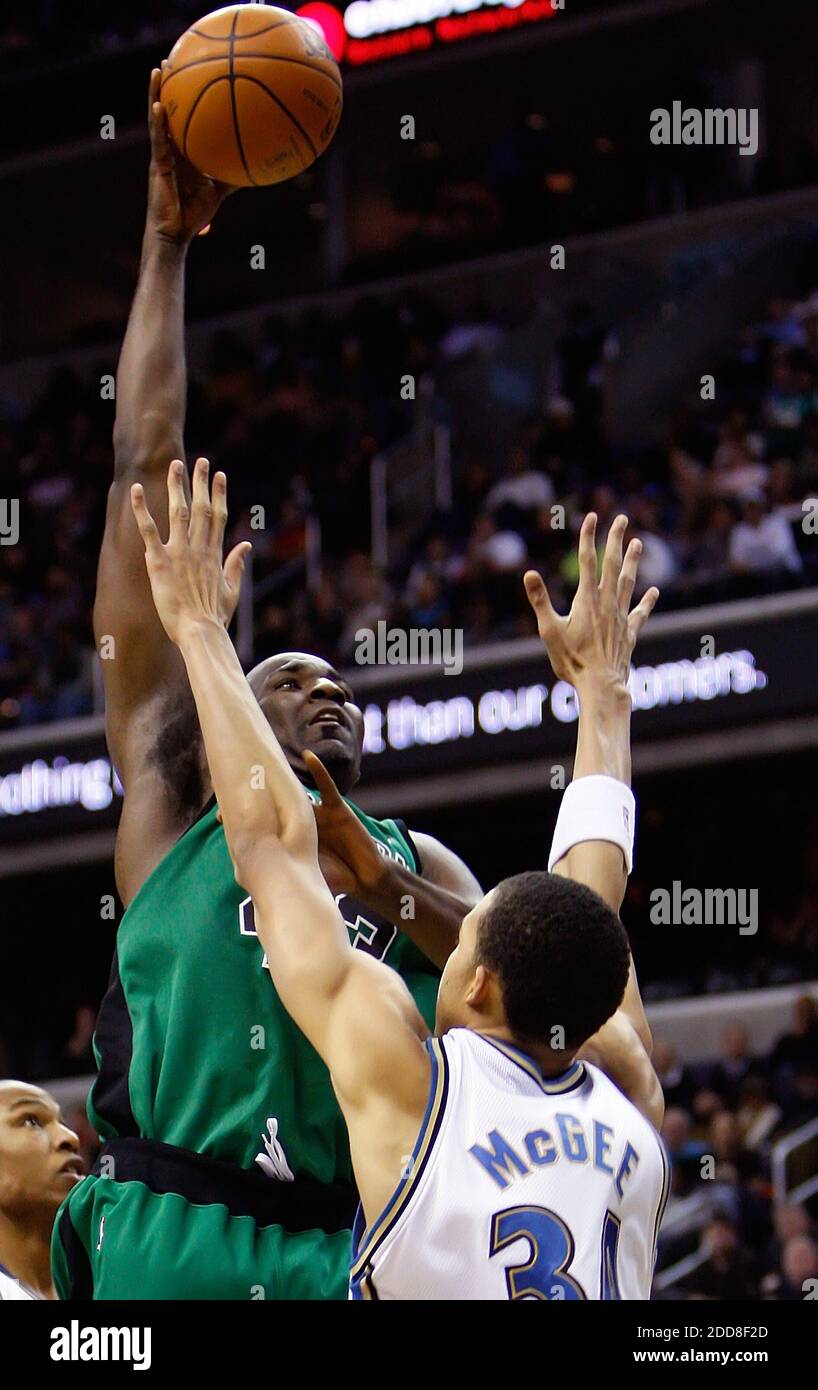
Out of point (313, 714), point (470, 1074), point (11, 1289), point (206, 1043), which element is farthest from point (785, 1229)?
point (470, 1074)

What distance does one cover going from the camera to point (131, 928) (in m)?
3.61

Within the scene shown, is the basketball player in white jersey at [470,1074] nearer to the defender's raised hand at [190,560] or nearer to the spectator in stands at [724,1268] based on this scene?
the defender's raised hand at [190,560]

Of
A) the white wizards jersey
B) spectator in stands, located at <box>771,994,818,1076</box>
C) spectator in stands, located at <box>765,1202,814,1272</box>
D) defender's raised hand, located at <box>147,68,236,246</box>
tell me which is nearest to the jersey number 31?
the white wizards jersey

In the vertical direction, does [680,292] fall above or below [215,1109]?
above

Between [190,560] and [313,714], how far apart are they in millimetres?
717

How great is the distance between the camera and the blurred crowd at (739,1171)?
333 inches

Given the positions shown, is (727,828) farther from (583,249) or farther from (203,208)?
(203,208)

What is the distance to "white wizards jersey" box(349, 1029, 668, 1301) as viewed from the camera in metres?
2.68

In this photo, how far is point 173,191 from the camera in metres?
4.09

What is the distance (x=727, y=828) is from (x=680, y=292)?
3868 mm

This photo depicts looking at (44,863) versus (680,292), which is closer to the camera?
(44,863)

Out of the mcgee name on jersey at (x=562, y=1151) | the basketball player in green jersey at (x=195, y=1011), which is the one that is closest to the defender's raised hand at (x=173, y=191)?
the basketball player in green jersey at (x=195, y=1011)

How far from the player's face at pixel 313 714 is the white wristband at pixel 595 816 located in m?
0.59
